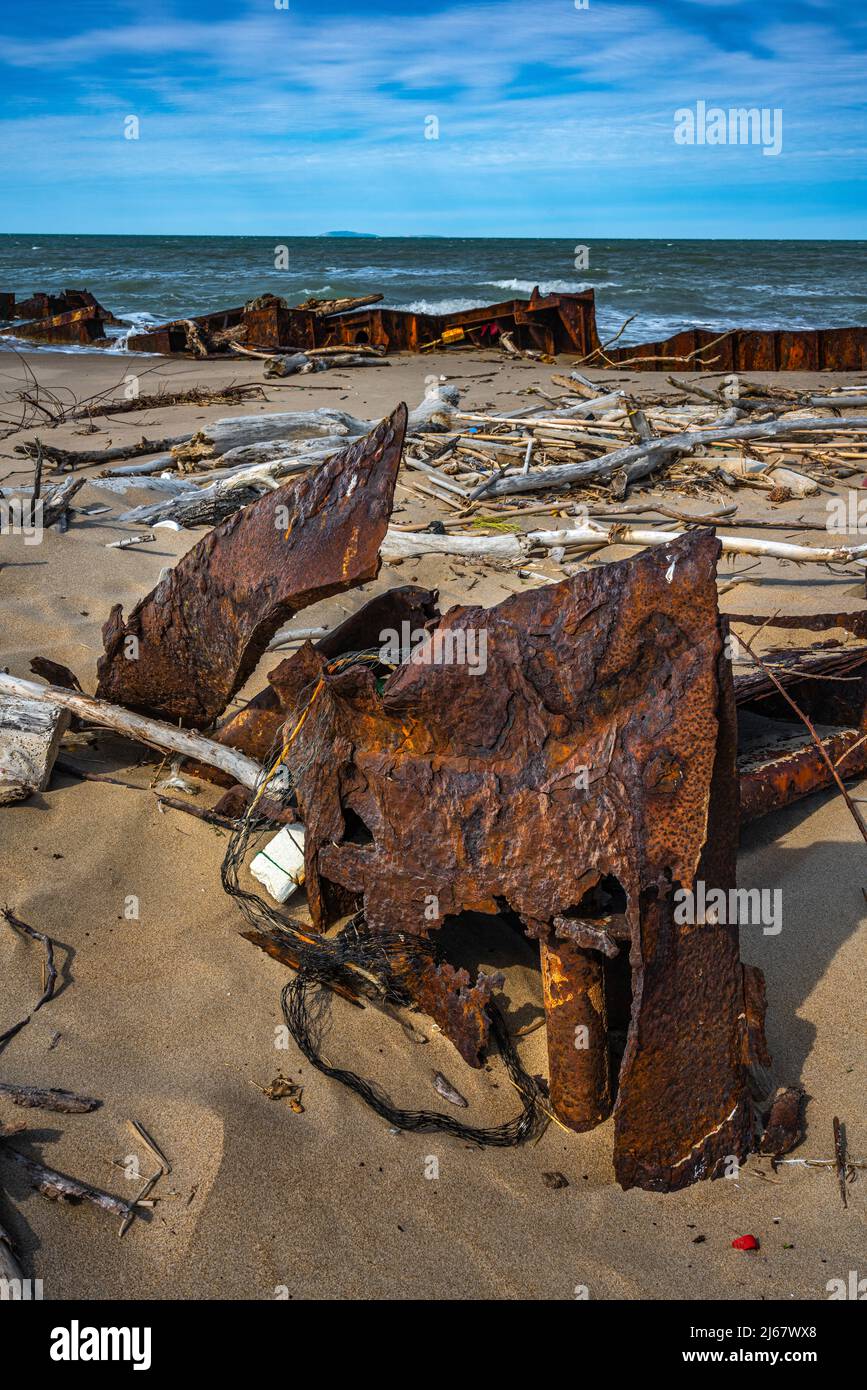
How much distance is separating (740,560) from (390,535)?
91.8 inches

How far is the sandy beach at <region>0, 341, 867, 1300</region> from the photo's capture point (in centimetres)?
214

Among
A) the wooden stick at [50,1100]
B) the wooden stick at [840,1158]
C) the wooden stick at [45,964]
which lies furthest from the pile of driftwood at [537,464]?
the wooden stick at [50,1100]

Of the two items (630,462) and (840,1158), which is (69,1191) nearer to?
(840,1158)

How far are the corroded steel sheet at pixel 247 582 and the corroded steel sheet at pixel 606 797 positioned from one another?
528 millimetres

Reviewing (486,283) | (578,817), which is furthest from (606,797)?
(486,283)

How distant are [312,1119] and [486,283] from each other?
36.3 m

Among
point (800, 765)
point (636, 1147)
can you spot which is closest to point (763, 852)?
point (800, 765)

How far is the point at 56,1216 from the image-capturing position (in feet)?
7.13

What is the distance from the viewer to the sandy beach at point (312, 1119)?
2.14 meters

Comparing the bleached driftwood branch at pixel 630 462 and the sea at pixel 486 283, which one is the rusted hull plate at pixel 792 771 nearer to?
the bleached driftwood branch at pixel 630 462

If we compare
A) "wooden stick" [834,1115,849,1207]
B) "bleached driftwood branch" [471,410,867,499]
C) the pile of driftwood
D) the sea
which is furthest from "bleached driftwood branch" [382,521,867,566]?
the sea

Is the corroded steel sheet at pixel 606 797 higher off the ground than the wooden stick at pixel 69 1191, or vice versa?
the corroded steel sheet at pixel 606 797

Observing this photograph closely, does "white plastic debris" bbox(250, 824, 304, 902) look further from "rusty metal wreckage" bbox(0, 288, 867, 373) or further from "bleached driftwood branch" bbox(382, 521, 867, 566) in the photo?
"rusty metal wreckage" bbox(0, 288, 867, 373)

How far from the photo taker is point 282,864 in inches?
127
